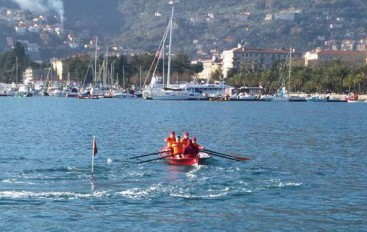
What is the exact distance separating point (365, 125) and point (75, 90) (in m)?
112

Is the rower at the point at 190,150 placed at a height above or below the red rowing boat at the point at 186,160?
above

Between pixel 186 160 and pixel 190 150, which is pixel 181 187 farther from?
pixel 190 150

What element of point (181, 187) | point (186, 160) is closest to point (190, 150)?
point (186, 160)

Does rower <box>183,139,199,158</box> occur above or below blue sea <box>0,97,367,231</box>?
above

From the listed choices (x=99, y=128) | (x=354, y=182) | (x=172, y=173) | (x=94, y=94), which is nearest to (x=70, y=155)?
(x=172, y=173)

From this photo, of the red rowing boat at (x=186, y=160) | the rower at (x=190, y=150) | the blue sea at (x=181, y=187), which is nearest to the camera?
the blue sea at (x=181, y=187)

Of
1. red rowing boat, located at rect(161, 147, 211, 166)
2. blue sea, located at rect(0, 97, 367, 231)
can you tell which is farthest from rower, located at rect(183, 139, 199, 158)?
blue sea, located at rect(0, 97, 367, 231)

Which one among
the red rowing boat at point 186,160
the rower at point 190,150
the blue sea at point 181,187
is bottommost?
the blue sea at point 181,187

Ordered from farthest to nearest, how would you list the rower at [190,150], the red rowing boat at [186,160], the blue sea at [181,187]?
the rower at [190,150] → the red rowing boat at [186,160] → the blue sea at [181,187]

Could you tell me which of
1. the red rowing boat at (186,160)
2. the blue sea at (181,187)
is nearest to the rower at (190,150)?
the red rowing boat at (186,160)

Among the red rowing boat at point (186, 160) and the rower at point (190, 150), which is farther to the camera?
the rower at point (190, 150)

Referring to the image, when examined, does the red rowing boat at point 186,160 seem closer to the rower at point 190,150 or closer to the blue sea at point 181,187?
Result: the rower at point 190,150

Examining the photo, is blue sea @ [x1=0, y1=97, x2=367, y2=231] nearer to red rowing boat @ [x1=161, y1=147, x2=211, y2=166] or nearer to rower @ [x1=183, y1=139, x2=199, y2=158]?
red rowing boat @ [x1=161, y1=147, x2=211, y2=166]

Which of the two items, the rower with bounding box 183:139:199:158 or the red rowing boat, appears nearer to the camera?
the red rowing boat
